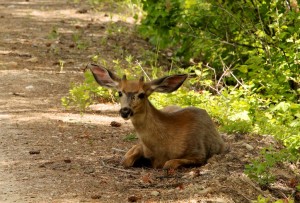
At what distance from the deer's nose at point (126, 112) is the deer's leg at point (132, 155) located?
22.6 inches

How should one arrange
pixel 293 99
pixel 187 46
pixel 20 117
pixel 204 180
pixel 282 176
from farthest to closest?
pixel 187 46
pixel 293 99
pixel 20 117
pixel 282 176
pixel 204 180

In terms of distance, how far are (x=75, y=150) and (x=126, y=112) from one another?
113 cm

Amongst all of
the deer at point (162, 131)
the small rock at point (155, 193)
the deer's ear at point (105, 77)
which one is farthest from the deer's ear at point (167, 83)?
the small rock at point (155, 193)

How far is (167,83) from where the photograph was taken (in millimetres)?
10016

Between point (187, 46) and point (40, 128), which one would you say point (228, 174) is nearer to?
point (40, 128)

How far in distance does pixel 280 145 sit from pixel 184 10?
443 centimetres

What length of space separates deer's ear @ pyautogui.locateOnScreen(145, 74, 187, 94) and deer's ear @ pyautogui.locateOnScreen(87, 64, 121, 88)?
1.42 ft

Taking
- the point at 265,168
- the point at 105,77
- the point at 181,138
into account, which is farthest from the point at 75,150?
the point at 265,168

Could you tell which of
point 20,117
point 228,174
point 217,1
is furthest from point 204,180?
point 217,1

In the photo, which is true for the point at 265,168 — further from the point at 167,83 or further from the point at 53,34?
the point at 53,34

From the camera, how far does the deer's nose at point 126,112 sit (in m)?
9.30

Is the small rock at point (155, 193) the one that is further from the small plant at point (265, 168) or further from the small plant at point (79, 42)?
the small plant at point (79, 42)

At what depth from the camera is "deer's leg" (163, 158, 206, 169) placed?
9.46m

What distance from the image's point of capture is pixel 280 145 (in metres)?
11.0
